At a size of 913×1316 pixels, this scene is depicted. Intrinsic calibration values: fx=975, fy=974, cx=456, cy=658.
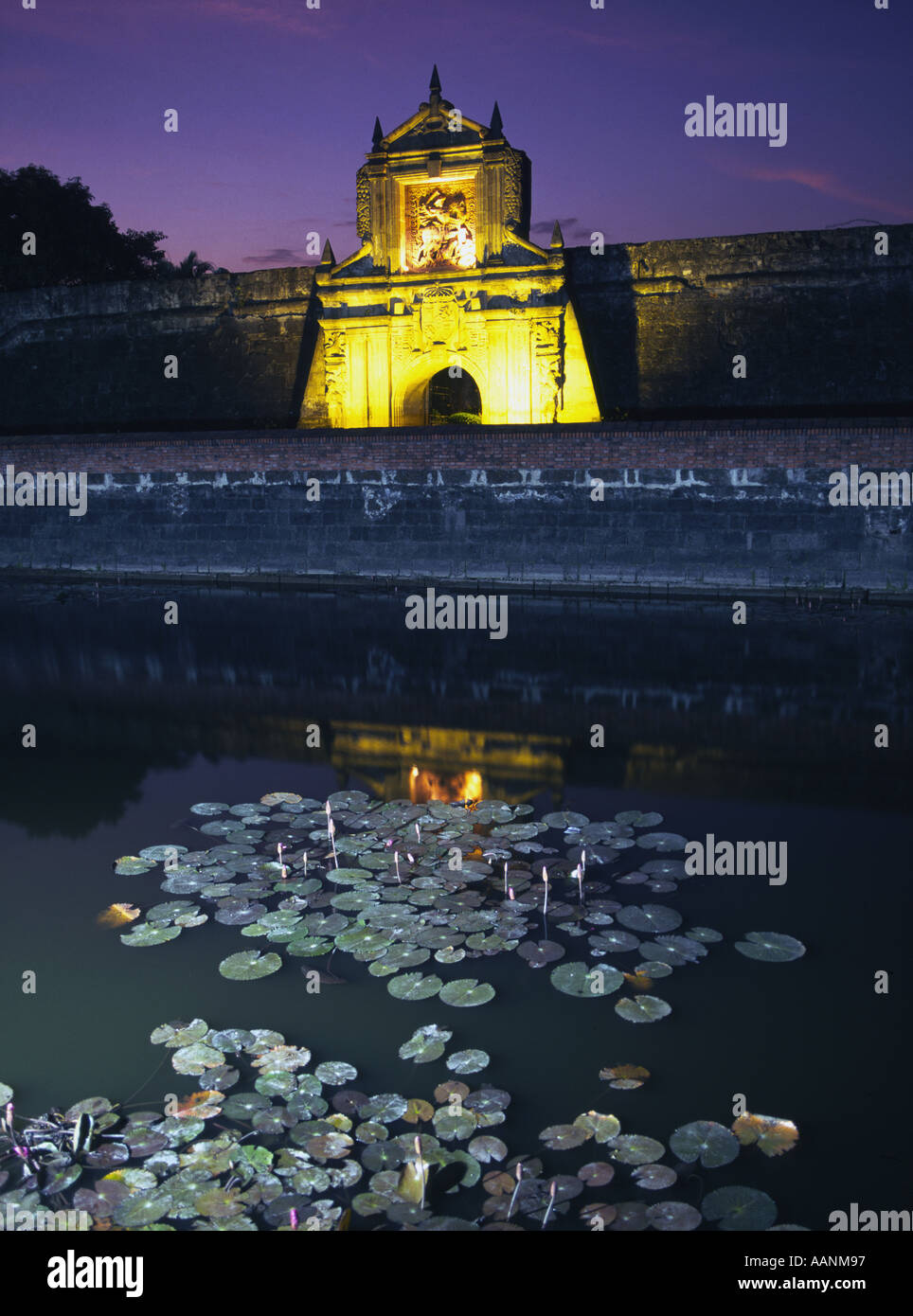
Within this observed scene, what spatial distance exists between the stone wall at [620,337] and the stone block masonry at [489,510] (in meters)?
6.40

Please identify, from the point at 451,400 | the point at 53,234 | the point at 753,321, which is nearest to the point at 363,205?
the point at 451,400

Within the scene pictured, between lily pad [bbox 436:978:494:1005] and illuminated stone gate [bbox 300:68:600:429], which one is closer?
lily pad [bbox 436:978:494:1005]

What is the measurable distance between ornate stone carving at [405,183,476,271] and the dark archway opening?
9.09ft

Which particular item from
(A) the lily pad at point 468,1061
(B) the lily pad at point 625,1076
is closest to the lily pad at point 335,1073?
(A) the lily pad at point 468,1061

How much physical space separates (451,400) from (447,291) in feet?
16.2

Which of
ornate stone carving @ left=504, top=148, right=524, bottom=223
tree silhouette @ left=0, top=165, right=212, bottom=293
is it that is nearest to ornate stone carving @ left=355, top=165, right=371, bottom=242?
ornate stone carving @ left=504, top=148, right=524, bottom=223

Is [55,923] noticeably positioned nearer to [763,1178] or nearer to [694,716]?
[763,1178]

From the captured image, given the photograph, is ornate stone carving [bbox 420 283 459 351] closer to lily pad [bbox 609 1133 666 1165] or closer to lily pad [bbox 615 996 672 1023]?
lily pad [bbox 615 996 672 1023]

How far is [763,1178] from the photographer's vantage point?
293 cm

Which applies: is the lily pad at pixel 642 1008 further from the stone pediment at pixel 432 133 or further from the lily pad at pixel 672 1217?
the stone pediment at pixel 432 133

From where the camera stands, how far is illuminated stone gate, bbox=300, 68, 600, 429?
22406 millimetres

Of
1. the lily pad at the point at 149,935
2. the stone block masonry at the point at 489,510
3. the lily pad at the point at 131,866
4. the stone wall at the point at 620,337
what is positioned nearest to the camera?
the lily pad at the point at 149,935

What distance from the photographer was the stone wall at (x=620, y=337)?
21.0 meters

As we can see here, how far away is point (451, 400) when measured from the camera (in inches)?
1089
